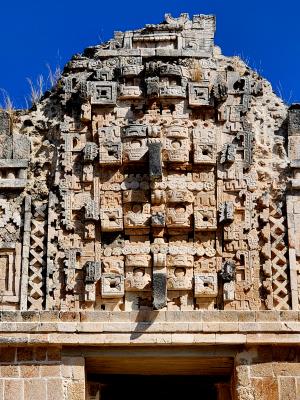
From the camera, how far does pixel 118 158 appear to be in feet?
32.3

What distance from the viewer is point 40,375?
9.14 metres

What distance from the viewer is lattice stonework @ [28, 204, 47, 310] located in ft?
31.0

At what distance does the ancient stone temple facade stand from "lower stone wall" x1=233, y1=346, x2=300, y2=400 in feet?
0.04

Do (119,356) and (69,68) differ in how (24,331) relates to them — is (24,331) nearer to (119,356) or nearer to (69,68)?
(119,356)

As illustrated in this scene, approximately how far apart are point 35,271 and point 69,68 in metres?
2.63

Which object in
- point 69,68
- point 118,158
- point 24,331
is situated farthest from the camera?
point 69,68

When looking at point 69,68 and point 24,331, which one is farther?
point 69,68

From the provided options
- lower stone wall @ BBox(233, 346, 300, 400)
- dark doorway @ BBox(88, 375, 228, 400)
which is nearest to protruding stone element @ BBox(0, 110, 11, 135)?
→ dark doorway @ BBox(88, 375, 228, 400)

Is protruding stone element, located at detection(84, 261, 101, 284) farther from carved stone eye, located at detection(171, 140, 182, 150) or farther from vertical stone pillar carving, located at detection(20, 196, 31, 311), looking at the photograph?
carved stone eye, located at detection(171, 140, 182, 150)

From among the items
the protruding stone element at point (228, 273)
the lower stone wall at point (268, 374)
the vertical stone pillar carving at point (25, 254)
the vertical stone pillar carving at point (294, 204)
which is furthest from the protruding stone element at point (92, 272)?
the vertical stone pillar carving at point (294, 204)

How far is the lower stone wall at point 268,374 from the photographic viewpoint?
912cm

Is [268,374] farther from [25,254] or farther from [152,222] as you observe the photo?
[25,254]

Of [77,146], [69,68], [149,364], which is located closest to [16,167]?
[77,146]

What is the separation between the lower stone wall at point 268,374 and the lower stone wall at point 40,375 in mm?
1726
